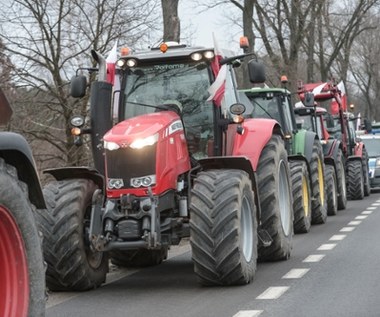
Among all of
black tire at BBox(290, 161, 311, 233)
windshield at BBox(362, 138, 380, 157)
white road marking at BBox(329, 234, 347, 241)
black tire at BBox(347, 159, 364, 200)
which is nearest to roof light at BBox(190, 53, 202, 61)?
white road marking at BBox(329, 234, 347, 241)

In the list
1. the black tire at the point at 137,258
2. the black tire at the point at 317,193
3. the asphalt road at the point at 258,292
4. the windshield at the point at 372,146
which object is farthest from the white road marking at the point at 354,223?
the windshield at the point at 372,146

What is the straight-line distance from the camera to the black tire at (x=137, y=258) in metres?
11.8

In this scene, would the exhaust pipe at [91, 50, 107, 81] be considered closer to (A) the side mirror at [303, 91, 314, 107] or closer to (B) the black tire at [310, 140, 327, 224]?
(B) the black tire at [310, 140, 327, 224]

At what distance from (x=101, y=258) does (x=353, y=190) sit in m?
16.4

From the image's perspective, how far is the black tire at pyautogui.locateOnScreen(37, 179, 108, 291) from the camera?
9.52m

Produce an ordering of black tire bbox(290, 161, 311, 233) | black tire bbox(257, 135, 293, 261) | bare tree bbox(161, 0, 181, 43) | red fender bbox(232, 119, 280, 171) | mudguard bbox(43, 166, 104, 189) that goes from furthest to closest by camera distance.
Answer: bare tree bbox(161, 0, 181, 43) < black tire bbox(290, 161, 311, 233) < black tire bbox(257, 135, 293, 261) < red fender bbox(232, 119, 280, 171) < mudguard bbox(43, 166, 104, 189)

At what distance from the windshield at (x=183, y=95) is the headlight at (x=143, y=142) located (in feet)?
3.46

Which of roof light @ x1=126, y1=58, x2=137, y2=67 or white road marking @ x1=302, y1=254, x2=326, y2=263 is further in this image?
white road marking @ x1=302, y1=254, x2=326, y2=263

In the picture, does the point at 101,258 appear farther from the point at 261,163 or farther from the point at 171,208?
the point at 261,163

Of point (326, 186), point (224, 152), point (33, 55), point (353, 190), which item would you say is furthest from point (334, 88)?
point (224, 152)

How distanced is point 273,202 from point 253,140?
800 mm

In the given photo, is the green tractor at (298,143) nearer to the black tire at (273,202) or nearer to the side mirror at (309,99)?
the side mirror at (309,99)

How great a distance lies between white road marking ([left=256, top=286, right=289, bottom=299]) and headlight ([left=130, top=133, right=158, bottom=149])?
1904 mm

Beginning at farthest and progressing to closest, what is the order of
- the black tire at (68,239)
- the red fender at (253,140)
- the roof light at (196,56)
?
1. the red fender at (253,140)
2. the roof light at (196,56)
3. the black tire at (68,239)
